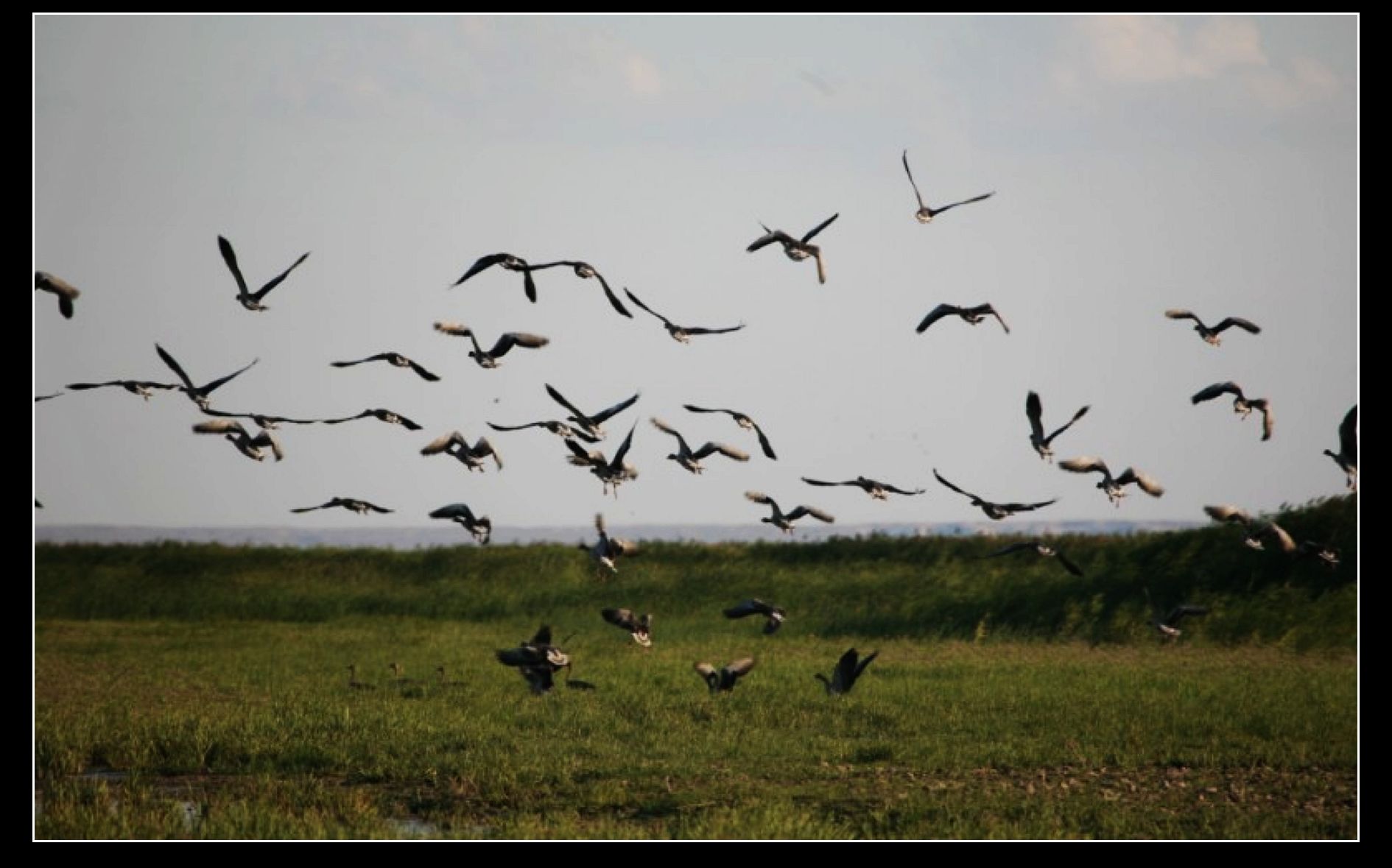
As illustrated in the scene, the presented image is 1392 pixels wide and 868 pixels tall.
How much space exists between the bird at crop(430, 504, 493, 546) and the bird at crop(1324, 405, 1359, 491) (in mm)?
9632

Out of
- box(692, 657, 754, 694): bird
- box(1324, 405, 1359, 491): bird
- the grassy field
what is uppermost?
box(1324, 405, 1359, 491): bird

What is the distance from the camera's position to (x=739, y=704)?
25.9 meters

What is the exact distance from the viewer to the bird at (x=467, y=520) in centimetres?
2020

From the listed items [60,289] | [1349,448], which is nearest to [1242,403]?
[1349,448]

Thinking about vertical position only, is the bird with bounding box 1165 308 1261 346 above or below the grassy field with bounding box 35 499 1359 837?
above

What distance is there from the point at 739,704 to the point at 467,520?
276 inches

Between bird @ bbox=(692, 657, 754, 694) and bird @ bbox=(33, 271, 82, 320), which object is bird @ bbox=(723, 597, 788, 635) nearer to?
bird @ bbox=(692, 657, 754, 694)

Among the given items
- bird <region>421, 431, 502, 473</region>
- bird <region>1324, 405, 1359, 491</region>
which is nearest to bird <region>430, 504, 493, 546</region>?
bird <region>421, 431, 502, 473</region>

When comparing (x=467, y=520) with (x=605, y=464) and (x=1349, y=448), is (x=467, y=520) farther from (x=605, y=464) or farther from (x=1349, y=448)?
(x=1349, y=448)

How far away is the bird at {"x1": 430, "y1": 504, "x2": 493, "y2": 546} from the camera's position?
20203mm

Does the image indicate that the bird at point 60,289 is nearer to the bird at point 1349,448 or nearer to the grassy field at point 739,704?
the grassy field at point 739,704
